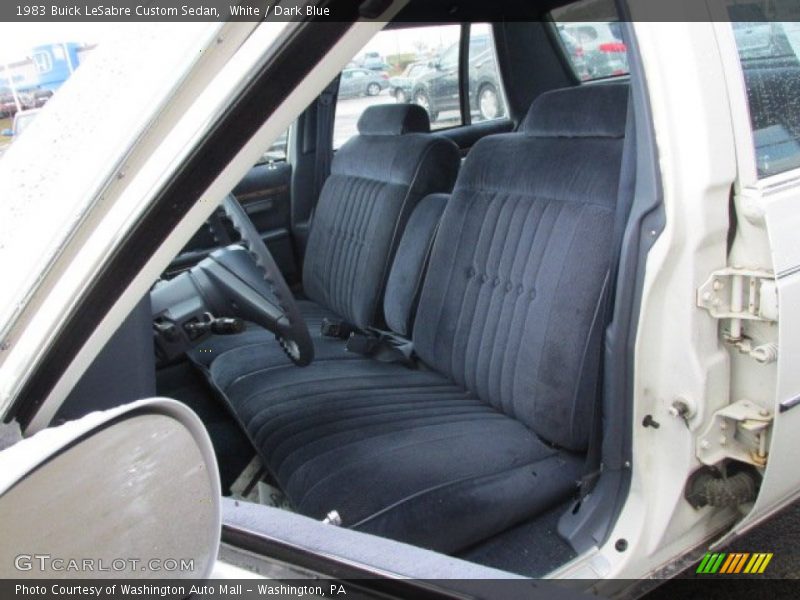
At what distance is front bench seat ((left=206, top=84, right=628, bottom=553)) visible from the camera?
5.46 ft

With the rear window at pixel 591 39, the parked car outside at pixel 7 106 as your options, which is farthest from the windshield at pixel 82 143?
the rear window at pixel 591 39

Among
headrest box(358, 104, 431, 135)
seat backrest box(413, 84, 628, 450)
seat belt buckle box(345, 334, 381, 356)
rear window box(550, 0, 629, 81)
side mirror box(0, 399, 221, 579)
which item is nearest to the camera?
side mirror box(0, 399, 221, 579)

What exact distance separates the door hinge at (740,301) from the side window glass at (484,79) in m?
2.86

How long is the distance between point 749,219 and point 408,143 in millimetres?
1593

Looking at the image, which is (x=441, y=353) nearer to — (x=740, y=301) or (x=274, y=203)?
(x=740, y=301)

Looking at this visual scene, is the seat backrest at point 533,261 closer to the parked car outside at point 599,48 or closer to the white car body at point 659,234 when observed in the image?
the white car body at point 659,234

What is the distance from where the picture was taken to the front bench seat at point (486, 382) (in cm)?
166

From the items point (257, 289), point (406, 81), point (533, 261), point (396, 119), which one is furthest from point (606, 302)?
point (406, 81)

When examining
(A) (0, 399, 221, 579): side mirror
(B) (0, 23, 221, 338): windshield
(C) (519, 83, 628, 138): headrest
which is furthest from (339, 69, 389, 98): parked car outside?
(A) (0, 399, 221, 579): side mirror

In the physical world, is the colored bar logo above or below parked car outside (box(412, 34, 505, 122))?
below

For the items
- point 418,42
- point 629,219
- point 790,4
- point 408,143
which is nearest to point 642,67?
point 629,219

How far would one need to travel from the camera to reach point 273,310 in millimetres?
1803

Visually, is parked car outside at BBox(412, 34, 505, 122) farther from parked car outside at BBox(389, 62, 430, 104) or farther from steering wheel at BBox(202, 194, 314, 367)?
steering wheel at BBox(202, 194, 314, 367)

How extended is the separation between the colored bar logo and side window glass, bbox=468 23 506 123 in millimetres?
2902
